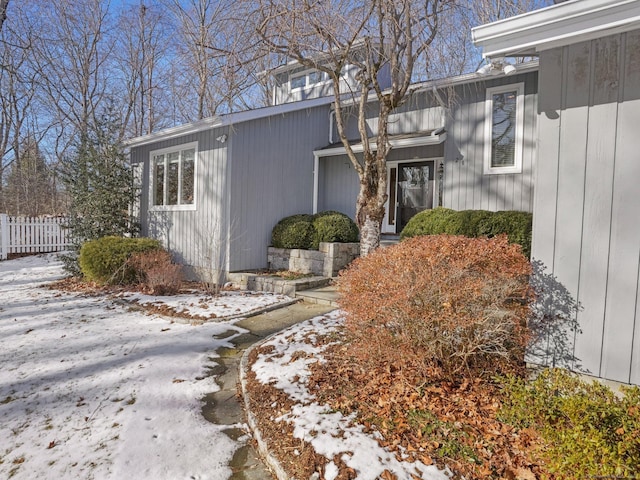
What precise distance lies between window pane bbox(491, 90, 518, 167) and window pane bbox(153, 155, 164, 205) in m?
8.23

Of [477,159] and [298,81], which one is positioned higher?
[298,81]

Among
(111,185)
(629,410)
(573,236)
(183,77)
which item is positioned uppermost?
(183,77)

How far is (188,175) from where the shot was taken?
30.4ft

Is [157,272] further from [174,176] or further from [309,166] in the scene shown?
[309,166]

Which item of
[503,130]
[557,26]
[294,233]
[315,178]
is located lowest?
[294,233]

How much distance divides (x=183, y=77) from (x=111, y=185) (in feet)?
16.2

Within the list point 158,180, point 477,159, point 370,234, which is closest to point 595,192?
point 370,234

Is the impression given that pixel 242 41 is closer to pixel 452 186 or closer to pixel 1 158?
pixel 452 186

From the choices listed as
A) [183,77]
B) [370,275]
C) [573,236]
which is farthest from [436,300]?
[183,77]

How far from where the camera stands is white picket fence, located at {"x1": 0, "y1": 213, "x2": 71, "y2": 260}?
520 inches

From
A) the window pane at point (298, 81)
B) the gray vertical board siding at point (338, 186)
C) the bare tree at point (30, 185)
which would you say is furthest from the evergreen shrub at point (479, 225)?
the bare tree at point (30, 185)

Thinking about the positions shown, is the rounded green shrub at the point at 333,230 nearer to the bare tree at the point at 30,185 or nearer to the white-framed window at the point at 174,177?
the white-framed window at the point at 174,177

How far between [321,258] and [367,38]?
4252 millimetres

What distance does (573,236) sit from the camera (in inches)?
121
